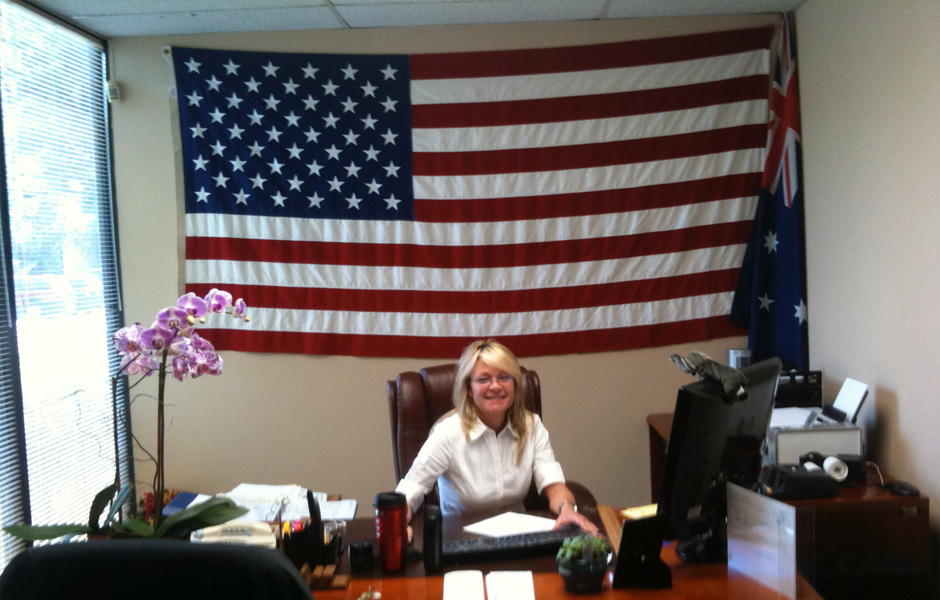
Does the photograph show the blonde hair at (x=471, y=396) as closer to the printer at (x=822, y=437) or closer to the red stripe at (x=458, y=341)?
the printer at (x=822, y=437)

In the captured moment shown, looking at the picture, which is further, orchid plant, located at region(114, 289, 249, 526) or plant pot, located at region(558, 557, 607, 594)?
orchid plant, located at region(114, 289, 249, 526)

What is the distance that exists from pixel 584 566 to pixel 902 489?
4.88ft

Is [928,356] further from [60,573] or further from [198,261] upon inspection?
[198,261]

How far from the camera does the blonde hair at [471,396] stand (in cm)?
242

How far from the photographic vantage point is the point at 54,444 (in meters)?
3.20

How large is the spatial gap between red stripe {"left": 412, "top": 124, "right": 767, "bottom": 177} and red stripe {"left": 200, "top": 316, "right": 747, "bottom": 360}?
80 cm

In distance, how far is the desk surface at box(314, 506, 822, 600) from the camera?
158 centimetres

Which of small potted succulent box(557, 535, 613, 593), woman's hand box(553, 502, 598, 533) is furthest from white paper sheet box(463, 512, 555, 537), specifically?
small potted succulent box(557, 535, 613, 593)

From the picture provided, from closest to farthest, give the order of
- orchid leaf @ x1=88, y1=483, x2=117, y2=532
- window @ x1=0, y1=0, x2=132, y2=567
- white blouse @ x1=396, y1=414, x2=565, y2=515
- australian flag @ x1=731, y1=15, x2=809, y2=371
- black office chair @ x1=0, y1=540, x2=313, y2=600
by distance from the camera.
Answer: black office chair @ x1=0, y1=540, x2=313, y2=600 → orchid leaf @ x1=88, y1=483, x2=117, y2=532 → white blouse @ x1=396, y1=414, x2=565, y2=515 → window @ x1=0, y1=0, x2=132, y2=567 → australian flag @ x1=731, y1=15, x2=809, y2=371

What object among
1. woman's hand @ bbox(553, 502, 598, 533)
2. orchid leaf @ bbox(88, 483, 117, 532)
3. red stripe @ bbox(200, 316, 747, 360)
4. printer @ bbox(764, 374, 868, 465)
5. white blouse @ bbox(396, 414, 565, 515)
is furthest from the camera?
red stripe @ bbox(200, 316, 747, 360)

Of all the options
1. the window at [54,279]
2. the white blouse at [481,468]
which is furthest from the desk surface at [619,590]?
the window at [54,279]

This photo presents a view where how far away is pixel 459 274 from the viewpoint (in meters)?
3.68

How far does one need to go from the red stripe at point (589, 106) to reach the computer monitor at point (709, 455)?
2.06 m

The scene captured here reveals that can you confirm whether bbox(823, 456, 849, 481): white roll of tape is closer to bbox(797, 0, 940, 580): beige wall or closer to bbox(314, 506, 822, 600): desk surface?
bbox(797, 0, 940, 580): beige wall
